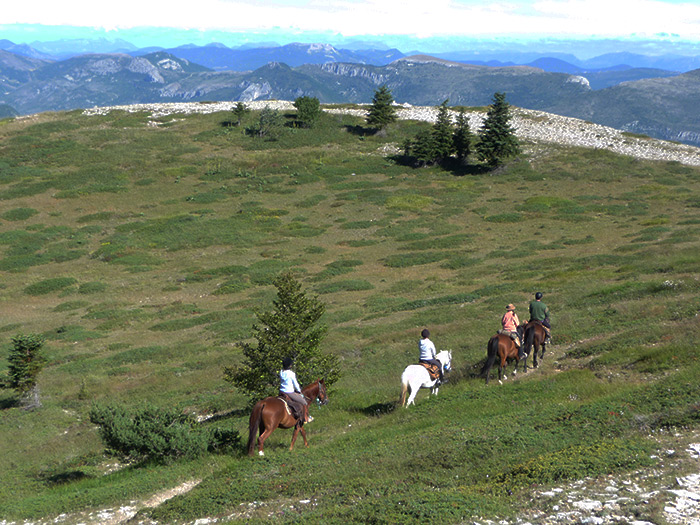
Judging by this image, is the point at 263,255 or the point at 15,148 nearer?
the point at 263,255

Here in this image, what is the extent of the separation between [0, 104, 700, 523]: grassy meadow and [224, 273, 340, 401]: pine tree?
165 cm

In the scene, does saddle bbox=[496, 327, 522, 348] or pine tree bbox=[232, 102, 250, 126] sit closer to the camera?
saddle bbox=[496, 327, 522, 348]

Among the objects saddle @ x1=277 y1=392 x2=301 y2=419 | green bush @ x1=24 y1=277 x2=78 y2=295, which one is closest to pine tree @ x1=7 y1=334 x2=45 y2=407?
saddle @ x1=277 y1=392 x2=301 y2=419

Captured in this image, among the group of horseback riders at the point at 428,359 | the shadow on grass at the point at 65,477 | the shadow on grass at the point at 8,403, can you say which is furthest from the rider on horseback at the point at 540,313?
the shadow on grass at the point at 8,403

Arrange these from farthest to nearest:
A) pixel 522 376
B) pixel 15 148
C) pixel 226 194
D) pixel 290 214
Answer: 1. pixel 15 148
2. pixel 226 194
3. pixel 290 214
4. pixel 522 376

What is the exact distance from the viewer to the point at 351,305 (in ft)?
124

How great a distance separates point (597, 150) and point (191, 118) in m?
81.7

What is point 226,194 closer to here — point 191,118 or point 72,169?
point 72,169

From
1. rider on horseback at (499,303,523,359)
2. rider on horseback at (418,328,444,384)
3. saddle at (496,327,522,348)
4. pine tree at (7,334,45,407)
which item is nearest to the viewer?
rider on horseback at (418,328,444,384)

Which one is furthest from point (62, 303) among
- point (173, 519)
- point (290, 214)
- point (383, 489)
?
point (383, 489)

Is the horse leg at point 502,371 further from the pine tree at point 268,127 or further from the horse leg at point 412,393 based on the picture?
the pine tree at point 268,127

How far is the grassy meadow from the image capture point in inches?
491

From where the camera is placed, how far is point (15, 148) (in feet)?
295

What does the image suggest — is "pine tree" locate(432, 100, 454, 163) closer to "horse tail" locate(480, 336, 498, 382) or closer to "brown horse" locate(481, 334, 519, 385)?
"brown horse" locate(481, 334, 519, 385)
